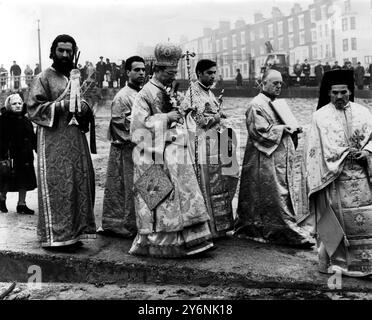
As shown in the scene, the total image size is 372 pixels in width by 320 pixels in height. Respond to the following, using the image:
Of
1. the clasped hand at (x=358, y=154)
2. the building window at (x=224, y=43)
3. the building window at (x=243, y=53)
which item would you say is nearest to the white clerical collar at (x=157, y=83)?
the clasped hand at (x=358, y=154)

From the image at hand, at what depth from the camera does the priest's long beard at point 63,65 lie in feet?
18.2

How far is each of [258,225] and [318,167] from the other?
4.88 feet

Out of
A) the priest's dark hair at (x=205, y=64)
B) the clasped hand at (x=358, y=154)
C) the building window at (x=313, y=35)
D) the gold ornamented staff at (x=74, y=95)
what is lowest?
the clasped hand at (x=358, y=154)

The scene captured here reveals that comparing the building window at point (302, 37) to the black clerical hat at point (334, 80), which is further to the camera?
the building window at point (302, 37)

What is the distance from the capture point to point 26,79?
20734mm

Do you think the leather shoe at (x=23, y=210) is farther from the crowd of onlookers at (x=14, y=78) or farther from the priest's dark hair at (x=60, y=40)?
the crowd of onlookers at (x=14, y=78)

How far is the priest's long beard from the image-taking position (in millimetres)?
5562

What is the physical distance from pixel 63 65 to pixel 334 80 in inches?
109

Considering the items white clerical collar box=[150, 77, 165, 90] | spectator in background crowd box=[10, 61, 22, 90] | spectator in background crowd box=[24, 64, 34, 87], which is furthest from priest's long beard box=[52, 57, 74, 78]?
spectator in background crowd box=[10, 61, 22, 90]

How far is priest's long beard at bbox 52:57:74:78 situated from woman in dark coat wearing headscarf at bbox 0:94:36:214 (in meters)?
2.37

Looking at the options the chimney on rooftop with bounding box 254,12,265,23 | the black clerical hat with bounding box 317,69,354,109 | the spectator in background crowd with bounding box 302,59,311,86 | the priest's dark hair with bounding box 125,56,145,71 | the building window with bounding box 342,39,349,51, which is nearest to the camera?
the black clerical hat with bounding box 317,69,354,109

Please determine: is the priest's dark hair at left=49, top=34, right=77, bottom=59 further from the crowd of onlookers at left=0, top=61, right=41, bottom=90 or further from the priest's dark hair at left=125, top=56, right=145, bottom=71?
the crowd of onlookers at left=0, top=61, right=41, bottom=90

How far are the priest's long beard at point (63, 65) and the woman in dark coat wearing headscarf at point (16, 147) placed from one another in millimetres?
2366

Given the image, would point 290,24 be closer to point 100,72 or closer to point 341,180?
point 100,72
